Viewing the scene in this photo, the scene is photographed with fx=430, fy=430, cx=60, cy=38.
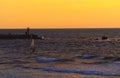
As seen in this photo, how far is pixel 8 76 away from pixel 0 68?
5.16 metres

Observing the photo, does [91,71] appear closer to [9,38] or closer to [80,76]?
[80,76]

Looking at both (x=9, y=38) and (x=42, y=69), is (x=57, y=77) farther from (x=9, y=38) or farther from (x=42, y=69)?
(x=9, y=38)

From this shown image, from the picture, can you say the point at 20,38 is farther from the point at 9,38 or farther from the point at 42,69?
the point at 42,69

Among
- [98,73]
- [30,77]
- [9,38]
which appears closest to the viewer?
[30,77]

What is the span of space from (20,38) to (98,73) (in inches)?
2874

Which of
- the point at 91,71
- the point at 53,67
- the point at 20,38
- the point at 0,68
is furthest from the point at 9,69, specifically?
the point at 20,38

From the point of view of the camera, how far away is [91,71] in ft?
107

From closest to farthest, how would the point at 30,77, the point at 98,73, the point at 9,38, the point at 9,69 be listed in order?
the point at 30,77
the point at 98,73
the point at 9,69
the point at 9,38

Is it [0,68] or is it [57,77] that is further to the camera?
[0,68]

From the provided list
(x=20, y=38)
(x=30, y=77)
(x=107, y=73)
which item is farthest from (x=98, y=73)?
(x=20, y=38)

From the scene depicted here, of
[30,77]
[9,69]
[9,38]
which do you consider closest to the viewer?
[30,77]

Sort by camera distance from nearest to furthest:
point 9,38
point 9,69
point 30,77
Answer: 1. point 30,77
2. point 9,69
3. point 9,38

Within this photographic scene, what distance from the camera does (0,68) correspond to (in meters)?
34.8

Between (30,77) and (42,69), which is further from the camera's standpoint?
(42,69)
